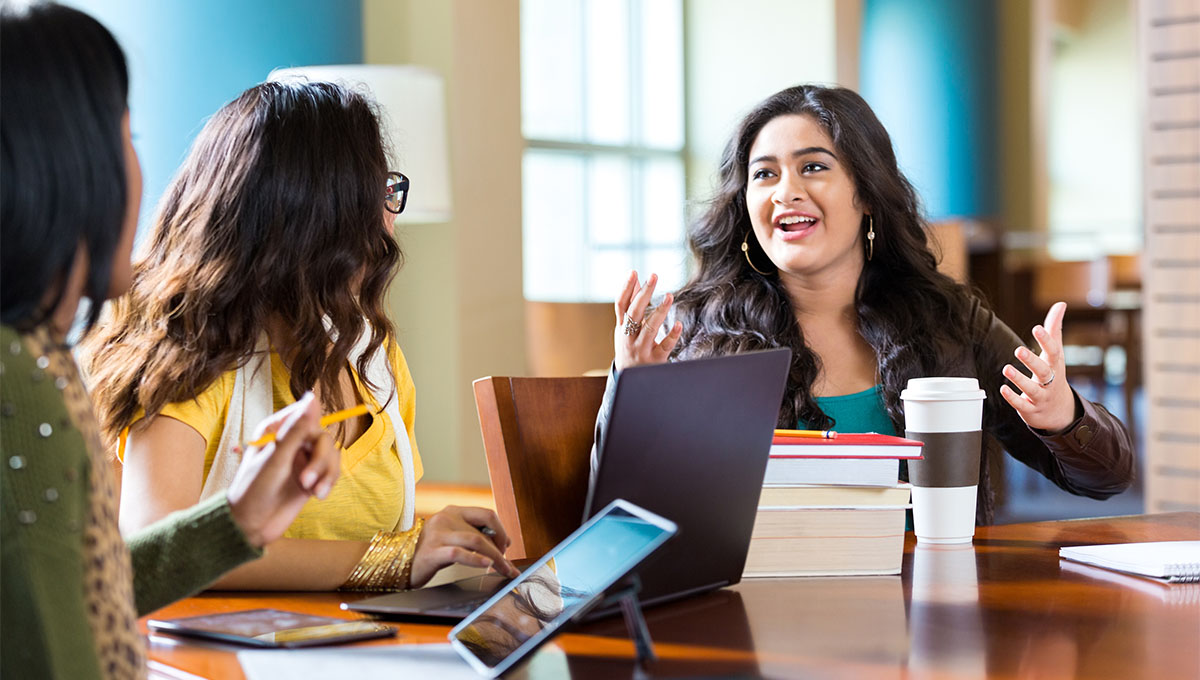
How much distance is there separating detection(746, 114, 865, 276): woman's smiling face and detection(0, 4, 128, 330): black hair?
1.43 meters

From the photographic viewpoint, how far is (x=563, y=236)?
253 inches

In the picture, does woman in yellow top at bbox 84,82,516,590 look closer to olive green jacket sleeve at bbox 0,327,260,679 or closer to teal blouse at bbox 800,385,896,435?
olive green jacket sleeve at bbox 0,327,260,679

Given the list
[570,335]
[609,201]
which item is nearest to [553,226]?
[609,201]

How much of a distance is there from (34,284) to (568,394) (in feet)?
2.50

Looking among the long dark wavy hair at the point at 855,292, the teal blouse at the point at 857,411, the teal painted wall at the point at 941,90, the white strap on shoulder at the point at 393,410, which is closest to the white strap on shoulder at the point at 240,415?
the white strap on shoulder at the point at 393,410

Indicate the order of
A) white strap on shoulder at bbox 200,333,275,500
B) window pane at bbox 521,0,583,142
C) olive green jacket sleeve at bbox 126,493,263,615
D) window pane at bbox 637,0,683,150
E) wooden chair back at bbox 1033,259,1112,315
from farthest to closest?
wooden chair back at bbox 1033,259,1112,315, window pane at bbox 637,0,683,150, window pane at bbox 521,0,583,142, white strap on shoulder at bbox 200,333,275,500, olive green jacket sleeve at bbox 126,493,263,615

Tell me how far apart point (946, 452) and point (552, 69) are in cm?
506

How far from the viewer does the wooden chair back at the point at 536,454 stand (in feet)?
4.73

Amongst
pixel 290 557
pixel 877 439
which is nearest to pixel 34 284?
pixel 290 557

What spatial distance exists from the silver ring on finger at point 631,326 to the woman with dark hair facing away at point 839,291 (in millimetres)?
462

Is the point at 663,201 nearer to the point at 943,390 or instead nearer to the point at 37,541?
the point at 943,390

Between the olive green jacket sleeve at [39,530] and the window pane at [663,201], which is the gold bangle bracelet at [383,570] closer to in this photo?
the olive green jacket sleeve at [39,530]

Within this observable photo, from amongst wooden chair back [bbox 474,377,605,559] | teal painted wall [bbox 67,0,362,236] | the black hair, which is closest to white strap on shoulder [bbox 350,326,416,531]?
wooden chair back [bbox 474,377,605,559]

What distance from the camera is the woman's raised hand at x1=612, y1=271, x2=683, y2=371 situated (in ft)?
5.19
